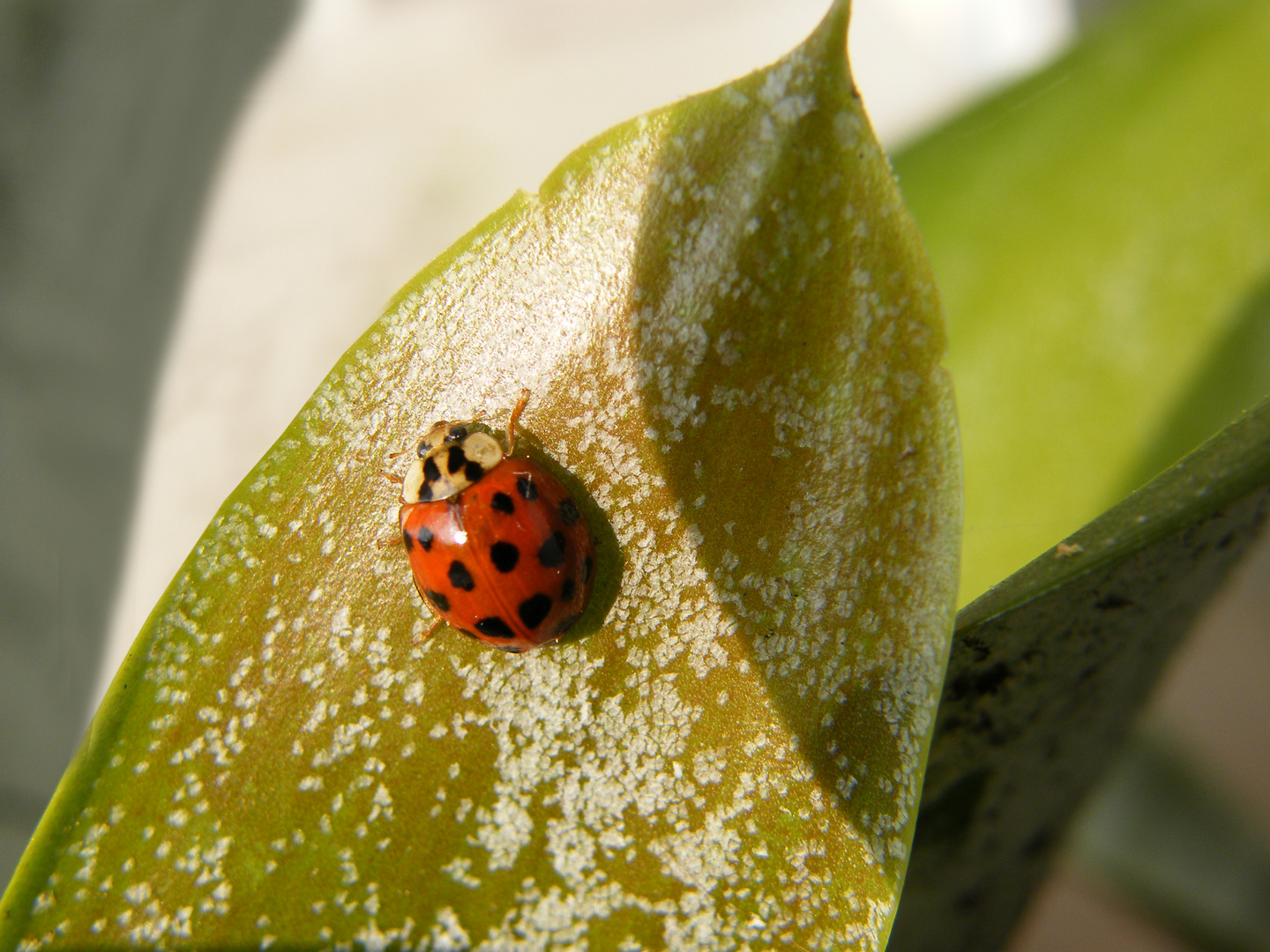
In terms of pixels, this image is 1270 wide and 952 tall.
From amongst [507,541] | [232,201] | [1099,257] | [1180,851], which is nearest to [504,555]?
[507,541]

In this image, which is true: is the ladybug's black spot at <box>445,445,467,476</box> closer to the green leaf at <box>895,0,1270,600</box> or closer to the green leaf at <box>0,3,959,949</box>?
the green leaf at <box>0,3,959,949</box>

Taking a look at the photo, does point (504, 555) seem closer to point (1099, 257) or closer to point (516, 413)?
point (516, 413)

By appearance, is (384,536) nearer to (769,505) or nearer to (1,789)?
(769,505)

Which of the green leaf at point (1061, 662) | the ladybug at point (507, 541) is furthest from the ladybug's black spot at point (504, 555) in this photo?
the green leaf at point (1061, 662)

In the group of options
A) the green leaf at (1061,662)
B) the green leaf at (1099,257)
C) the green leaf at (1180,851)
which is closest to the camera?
the green leaf at (1061,662)

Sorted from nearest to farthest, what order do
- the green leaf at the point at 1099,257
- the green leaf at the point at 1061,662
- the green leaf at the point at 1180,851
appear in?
the green leaf at the point at 1061,662 < the green leaf at the point at 1099,257 < the green leaf at the point at 1180,851

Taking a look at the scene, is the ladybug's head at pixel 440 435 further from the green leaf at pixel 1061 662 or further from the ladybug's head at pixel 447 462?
the green leaf at pixel 1061 662

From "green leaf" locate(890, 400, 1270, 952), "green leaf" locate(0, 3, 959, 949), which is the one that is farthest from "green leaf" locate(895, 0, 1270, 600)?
"green leaf" locate(0, 3, 959, 949)
